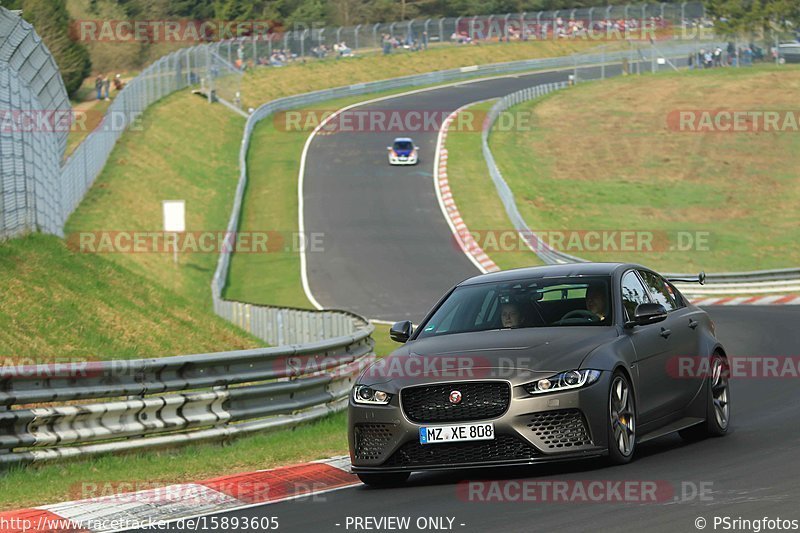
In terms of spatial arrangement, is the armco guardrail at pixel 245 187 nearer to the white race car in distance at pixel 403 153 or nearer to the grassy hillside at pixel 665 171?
the white race car in distance at pixel 403 153

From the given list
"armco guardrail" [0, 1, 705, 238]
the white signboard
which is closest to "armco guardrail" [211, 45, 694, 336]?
the white signboard

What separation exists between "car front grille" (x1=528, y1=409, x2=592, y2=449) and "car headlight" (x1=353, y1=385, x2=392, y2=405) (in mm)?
1095

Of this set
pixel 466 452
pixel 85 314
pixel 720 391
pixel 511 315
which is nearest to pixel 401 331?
pixel 511 315

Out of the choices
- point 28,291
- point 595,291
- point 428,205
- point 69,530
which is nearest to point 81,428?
point 69,530

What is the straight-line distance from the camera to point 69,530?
313 inches

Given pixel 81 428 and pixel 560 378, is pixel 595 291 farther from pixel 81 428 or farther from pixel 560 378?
pixel 81 428

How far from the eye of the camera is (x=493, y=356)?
9320 mm

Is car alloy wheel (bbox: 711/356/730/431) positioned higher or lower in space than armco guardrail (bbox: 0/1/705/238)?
lower

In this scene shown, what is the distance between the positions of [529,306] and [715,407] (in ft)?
6.67

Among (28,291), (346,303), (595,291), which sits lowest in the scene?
(346,303)

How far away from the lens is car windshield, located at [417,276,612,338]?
1019 centimetres

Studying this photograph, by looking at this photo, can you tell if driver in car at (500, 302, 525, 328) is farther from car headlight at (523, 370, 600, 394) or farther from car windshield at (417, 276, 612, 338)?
car headlight at (523, 370, 600, 394)

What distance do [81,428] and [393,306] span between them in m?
24.1

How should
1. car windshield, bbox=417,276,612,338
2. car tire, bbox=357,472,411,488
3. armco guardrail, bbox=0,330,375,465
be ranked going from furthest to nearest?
car windshield, bbox=417,276,612,338 → armco guardrail, bbox=0,330,375,465 → car tire, bbox=357,472,411,488
